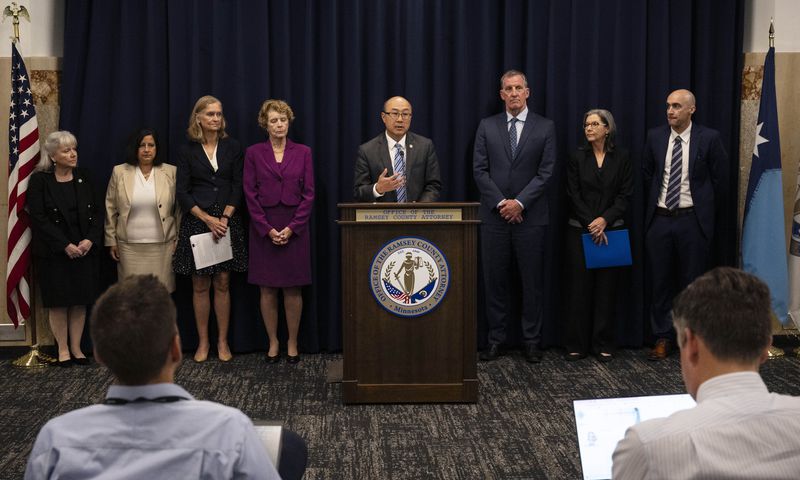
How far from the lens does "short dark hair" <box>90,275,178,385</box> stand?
1553mm

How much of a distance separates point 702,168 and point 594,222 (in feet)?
2.51

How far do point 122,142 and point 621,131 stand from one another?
333cm

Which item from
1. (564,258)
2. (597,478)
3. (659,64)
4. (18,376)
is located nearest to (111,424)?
(597,478)

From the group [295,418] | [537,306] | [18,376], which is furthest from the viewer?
[537,306]

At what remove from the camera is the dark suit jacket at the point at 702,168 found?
5.57 metres

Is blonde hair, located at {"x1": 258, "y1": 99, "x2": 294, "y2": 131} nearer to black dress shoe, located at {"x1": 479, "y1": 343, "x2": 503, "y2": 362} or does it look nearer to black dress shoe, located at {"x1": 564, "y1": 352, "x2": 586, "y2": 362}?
black dress shoe, located at {"x1": 479, "y1": 343, "x2": 503, "y2": 362}

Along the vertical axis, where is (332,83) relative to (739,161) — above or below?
above

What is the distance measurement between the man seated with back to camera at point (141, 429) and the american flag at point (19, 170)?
434cm

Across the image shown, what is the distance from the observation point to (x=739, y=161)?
6066 mm

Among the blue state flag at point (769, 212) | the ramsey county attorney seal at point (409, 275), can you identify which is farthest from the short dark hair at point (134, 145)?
the blue state flag at point (769, 212)

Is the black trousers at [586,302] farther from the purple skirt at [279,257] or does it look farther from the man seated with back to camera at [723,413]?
the man seated with back to camera at [723,413]

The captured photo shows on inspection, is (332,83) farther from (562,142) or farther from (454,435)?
(454,435)

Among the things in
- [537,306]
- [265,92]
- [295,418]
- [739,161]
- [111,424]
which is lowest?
[295,418]

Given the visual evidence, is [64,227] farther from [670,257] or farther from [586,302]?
[670,257]
